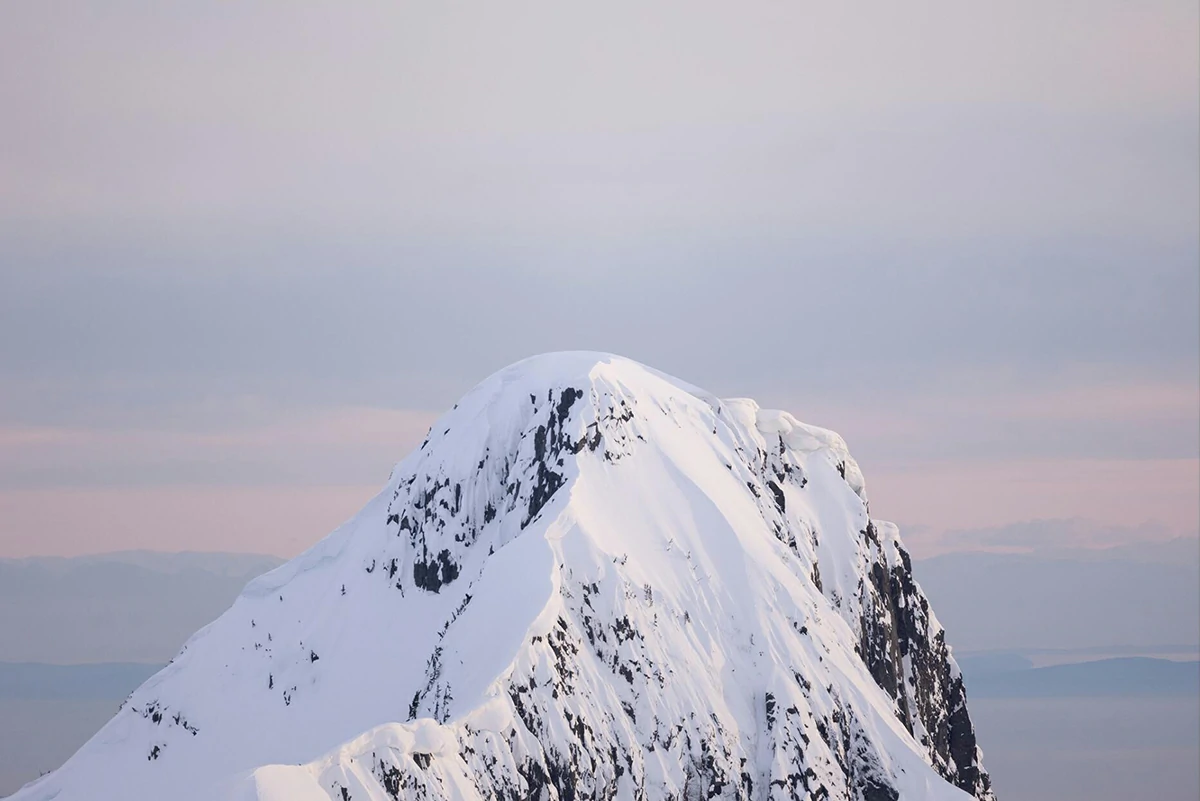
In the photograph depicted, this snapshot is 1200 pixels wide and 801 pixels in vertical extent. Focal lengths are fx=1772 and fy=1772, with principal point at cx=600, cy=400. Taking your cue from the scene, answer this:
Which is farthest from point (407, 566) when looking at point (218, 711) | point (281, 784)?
point (281, 784)

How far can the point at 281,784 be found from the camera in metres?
92.6

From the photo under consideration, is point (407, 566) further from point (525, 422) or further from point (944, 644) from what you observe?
point (944, 644)

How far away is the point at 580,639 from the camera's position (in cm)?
12281

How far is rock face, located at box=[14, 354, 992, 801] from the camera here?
376 feet

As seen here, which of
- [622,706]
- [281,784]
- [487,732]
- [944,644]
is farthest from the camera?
[944,644]

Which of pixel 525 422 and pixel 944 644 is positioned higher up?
pixel 525 422

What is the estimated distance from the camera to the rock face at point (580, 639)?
376 feet

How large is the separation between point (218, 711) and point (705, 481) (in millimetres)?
50390

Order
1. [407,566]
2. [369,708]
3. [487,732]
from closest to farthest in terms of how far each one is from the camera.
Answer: [487,732] < [369,708] < [407,566]

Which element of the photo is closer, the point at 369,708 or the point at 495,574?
the point at 495,574

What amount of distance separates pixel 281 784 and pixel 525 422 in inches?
2388

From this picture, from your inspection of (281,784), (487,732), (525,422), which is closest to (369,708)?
(525,422)

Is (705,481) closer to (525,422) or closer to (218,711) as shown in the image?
(525,422)

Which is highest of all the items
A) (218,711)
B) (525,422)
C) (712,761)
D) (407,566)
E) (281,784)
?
(525,422)
